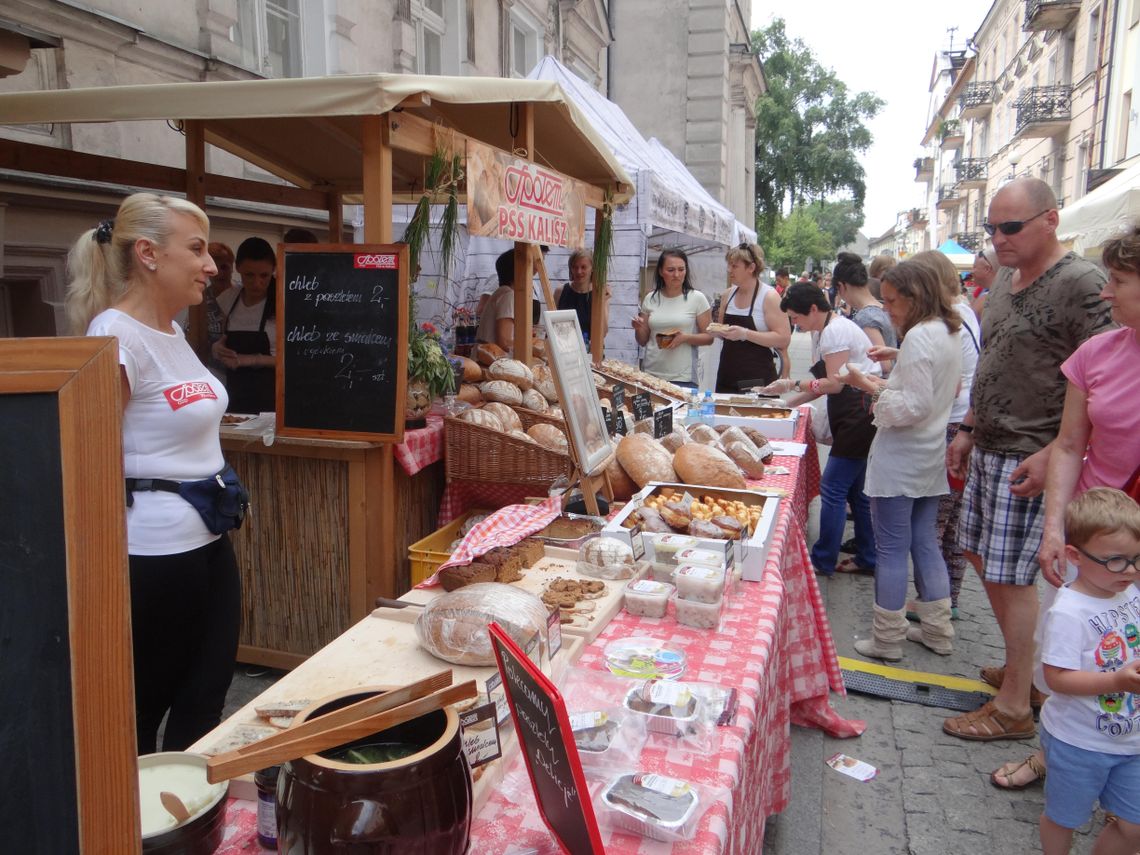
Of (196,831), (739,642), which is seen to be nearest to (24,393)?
(196,831)

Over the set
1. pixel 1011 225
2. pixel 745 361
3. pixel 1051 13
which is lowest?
pixel 745 361

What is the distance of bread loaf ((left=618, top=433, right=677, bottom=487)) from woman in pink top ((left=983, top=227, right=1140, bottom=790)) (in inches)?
57.7

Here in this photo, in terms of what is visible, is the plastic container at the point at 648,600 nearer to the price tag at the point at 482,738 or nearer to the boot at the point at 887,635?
the price tag at the point at 482,738

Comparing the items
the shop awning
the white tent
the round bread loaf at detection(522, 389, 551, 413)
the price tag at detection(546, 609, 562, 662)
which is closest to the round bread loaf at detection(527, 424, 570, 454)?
the round bread loaf at detection(522, 389, 551, 413)

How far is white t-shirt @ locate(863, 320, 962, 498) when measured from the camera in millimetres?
3686

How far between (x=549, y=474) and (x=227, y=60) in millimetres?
5386

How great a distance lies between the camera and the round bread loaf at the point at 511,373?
166 inches

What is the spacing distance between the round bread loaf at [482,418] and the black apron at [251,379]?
1.77 metres

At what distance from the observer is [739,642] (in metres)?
2.04

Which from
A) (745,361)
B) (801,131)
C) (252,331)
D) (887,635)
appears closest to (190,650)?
(252,331)

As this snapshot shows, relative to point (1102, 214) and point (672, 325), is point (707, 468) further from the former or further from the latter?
point (1102, 214)

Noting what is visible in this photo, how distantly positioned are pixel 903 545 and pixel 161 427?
3475 millimetres

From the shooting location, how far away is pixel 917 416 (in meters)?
3.74

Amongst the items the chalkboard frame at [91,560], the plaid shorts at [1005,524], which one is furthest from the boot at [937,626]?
the chalkboard frame at [91,560]
